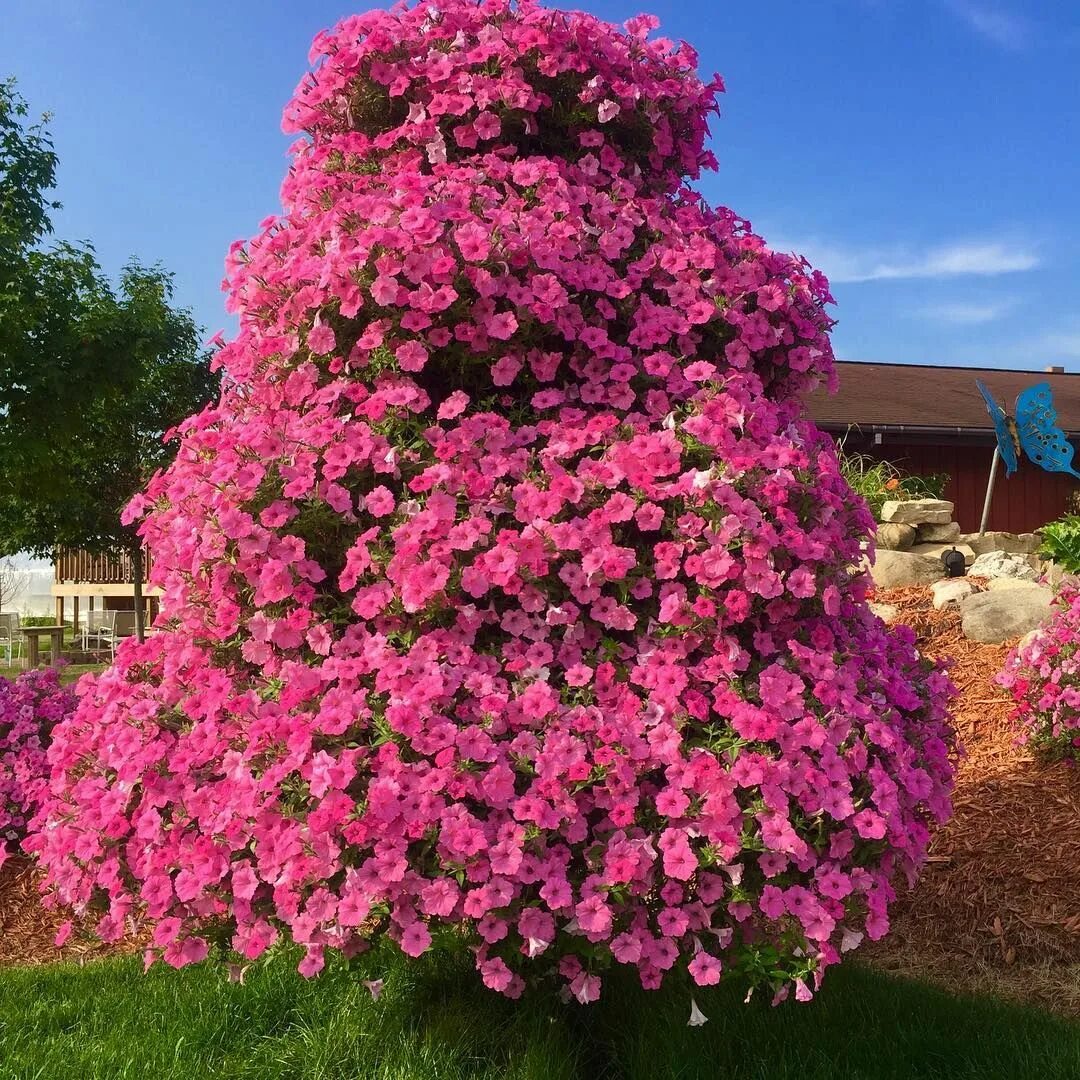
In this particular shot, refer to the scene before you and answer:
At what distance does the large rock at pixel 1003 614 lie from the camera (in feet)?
29.0

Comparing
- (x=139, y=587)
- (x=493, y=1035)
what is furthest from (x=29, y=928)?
(x=139, y=587)

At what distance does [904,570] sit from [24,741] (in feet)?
26.9

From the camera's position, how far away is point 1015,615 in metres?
8.85

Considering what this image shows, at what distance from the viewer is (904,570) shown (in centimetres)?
1100

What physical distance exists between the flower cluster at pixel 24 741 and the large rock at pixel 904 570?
767 cm

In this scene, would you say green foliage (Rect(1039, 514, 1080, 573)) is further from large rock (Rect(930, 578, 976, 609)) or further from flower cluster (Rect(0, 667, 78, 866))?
flower cluster (Rect(0, 667, 78, 866))

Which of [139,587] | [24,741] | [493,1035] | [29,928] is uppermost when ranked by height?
[493,1035]

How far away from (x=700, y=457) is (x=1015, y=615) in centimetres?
670

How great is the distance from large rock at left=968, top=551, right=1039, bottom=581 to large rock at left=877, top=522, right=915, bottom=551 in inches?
31.5

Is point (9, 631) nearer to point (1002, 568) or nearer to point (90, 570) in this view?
point (90, 570)

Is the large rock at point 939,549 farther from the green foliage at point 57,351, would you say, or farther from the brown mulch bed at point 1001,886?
the green foliage at point 57,351

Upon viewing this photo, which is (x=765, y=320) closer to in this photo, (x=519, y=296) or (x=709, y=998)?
(x=519, y=296)

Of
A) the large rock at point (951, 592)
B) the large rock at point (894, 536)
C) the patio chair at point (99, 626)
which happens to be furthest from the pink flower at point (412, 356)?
the patio chair at point (99, 626)

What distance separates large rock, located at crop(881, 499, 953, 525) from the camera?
12.6 metres
